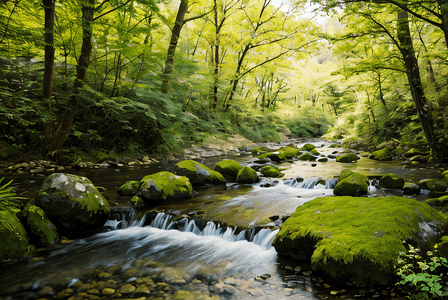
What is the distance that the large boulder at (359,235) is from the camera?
264 cm

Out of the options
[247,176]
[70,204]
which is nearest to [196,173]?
[247,176]

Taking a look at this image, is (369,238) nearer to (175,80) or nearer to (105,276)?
(105,276)

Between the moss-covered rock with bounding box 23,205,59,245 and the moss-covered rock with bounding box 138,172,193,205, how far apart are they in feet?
6.40

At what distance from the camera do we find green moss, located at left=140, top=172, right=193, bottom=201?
587 cm

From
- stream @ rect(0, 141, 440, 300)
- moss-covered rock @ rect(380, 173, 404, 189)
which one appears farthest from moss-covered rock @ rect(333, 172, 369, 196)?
moss-covered rock @ rect(380, 173, 404, 189)

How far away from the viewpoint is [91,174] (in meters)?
8.14

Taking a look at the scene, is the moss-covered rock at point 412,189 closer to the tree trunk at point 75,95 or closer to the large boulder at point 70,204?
the large boulder at point 70,204

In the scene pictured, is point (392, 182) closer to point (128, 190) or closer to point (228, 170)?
point (228, 170)

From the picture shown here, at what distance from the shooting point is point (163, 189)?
5988 mm

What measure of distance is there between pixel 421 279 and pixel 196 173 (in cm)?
613

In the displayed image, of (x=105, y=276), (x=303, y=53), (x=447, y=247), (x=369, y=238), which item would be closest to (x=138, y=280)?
(x=105, y=276)

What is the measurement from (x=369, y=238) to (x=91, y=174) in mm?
8094

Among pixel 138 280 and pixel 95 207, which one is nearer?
pixel 138 280

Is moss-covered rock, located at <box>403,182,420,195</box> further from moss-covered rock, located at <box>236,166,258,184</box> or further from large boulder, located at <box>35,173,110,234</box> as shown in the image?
large boulder, located at <box>35,173,110,234</box>
